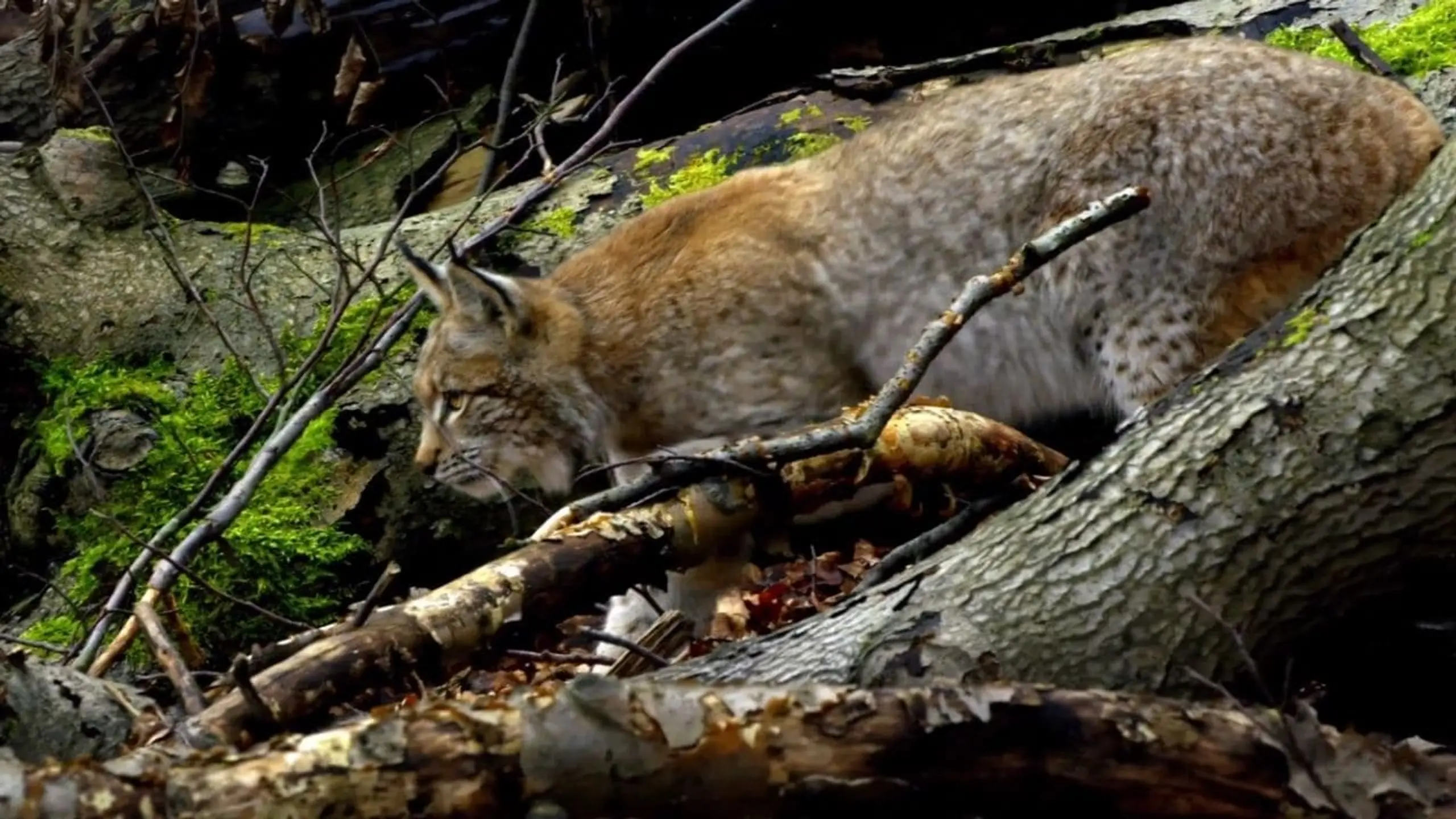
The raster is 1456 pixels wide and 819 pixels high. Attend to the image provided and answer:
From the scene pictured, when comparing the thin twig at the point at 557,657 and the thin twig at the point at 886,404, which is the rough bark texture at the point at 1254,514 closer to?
the thin twig at the point at 886,404

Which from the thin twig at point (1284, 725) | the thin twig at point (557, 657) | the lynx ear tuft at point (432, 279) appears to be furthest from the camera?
the lynx ear tuft at point (432, 279)

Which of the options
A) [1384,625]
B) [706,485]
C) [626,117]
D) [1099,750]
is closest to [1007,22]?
[626,117]

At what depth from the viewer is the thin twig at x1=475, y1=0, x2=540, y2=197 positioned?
7500mm

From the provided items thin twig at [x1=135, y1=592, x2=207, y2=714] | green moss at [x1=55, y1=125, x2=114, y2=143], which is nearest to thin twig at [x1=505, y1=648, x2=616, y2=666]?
thin twig at [x1=135, y1=592, x2=207, y2=714]

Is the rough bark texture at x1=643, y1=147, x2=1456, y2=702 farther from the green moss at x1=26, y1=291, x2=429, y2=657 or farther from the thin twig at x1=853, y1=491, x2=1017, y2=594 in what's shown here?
the green moss at x1=26, y1=291, x2=429, y2=657

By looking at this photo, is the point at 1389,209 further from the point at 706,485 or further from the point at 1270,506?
the point at 706,485

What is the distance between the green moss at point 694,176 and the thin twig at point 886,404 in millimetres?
3136

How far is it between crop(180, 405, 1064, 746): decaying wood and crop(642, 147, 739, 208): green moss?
8.95ft

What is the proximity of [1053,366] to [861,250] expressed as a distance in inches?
33.7

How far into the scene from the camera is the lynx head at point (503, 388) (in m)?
5.75

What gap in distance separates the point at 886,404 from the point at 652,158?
3.71 metres

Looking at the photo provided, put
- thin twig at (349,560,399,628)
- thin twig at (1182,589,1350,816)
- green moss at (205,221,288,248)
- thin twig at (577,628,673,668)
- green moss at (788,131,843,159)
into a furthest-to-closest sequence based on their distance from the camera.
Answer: green moss at (205,221,288,248) < green moss at (788,131,843,159) < thin twig at (577,628,673,668) < thin twig at (349,560,399,628) < thin twig at (1182,589,1350,816)

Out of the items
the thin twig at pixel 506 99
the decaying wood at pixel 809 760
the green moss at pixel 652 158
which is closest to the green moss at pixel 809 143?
the green moss at pixel 652 158

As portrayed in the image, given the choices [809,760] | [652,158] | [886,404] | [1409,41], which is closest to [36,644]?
[886,404]
